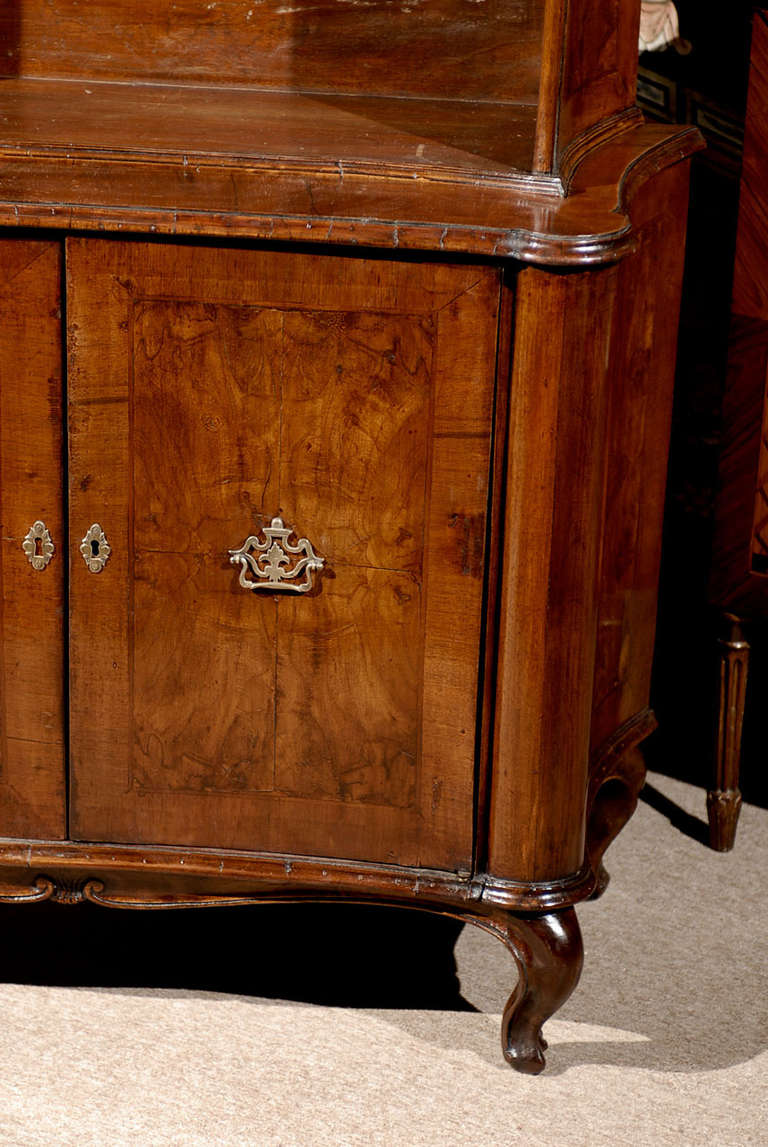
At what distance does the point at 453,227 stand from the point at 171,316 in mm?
282

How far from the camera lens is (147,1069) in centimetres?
177

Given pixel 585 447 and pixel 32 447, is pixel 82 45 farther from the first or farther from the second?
pixel 585 447

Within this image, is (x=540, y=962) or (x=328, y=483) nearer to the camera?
(x=328, y=483)

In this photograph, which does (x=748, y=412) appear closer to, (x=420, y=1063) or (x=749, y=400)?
(x=749, y=400)

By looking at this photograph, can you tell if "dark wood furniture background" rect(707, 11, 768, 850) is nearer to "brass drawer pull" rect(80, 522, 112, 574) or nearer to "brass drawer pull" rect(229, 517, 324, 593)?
"brass drawer pull" rect(229, 517, 324, 593)

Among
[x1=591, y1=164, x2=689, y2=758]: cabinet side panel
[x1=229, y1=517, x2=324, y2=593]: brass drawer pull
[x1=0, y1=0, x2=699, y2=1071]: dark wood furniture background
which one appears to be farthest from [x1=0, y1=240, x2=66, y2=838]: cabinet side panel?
[x1=591, y1=164, x2=689, y2=758]: cabinet side panel

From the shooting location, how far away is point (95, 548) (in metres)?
1.63

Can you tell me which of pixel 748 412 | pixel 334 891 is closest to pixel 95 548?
pixel 334 891

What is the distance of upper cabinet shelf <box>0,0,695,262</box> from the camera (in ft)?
4.97

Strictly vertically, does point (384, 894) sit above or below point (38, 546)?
below

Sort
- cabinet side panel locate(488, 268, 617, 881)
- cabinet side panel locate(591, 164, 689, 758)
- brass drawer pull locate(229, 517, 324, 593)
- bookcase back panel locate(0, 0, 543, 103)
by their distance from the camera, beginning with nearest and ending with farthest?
cabinet side panel locate(488, 268, 617, 881) < brass drawer pull locate(229, 517, 324, 593) < cabinet side panel locate(591, 164, 689, 758) < bookcase back panel locate(0, 0, 543, 103)

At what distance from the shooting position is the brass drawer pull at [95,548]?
163 centimetres

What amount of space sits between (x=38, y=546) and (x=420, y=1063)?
2.28 ft

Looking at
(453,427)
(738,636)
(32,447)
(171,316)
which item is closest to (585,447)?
(453,427)
